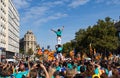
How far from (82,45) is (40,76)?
79.7m

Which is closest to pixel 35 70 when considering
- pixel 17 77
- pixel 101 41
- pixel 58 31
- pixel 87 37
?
pixel 17 77

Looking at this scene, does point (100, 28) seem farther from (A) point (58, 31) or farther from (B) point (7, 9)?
(A) point (58, 31)

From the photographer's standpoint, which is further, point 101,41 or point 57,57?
point 101,41

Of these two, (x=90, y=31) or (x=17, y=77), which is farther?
(x=90, y=31)

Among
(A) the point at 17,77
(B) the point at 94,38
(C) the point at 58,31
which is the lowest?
(A) the point at 17,77

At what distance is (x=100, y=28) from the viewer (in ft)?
260

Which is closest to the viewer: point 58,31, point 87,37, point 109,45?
point 58,31

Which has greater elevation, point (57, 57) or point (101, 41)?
point (101, 41)

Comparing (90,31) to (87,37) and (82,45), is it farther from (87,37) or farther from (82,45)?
(82,45)

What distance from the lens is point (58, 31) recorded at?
2183 cm

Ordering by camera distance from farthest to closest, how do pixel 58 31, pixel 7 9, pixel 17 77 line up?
pixel 7 9, pixel 58 31, pixel 17 77

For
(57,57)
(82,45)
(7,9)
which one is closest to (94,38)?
(82,45)

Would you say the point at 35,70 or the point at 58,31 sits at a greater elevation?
the point at 58,31

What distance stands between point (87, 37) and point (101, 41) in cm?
649
